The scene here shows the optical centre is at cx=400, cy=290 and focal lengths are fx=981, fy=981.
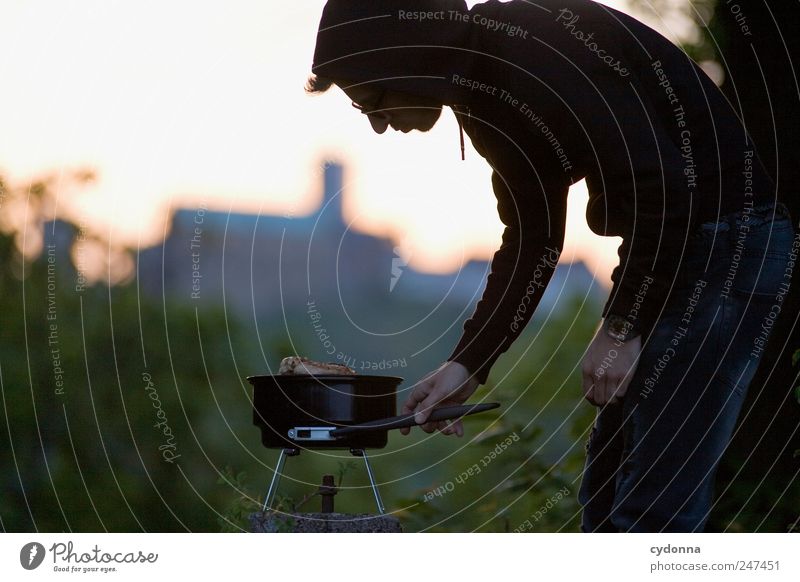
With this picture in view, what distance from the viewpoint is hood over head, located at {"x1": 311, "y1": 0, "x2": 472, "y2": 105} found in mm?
1966

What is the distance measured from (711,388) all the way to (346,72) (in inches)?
37.9

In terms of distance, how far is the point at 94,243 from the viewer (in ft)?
11.0

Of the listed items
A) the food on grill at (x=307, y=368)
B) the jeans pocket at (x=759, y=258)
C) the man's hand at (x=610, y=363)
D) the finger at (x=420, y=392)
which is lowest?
the finger at (x=420, y=392)

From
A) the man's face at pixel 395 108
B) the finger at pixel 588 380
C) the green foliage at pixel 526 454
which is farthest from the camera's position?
the green foliage at pixel 526 454

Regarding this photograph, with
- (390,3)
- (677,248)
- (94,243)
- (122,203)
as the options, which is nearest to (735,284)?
(677,248)

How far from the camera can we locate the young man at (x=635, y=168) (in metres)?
1.82

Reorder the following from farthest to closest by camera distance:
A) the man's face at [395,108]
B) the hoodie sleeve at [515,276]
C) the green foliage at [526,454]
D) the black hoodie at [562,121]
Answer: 1. the green foliage at [526,454]
2. the hoodie sleeve at [515,276]
3. the man's face at [395,108]
4. the black hoodie at [562,121]

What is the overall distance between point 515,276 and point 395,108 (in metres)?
0.47

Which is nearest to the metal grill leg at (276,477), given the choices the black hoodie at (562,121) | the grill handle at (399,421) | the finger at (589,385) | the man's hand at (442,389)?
the grill handle at (399,421)

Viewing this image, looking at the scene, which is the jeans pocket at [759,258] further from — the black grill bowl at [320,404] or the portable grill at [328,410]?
the black grill bowl at [320,404]

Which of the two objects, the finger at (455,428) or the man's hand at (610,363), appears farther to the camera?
the finger at (455,428)

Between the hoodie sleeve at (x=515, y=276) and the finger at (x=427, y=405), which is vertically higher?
the hoodie sleeve at (x=515, y=276)

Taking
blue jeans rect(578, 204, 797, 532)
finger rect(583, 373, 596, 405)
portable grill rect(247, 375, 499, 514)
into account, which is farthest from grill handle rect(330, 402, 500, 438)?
blue jeans rect(578, 204, 797, 532)
